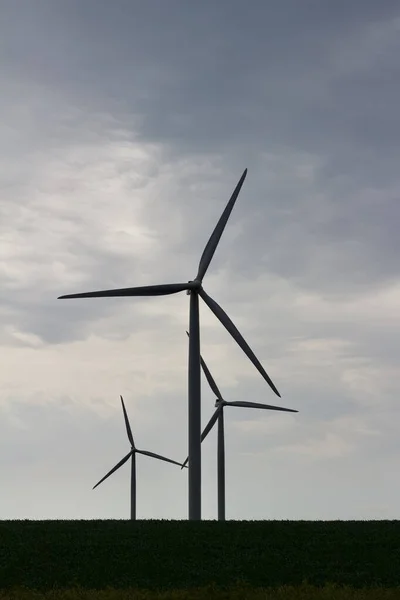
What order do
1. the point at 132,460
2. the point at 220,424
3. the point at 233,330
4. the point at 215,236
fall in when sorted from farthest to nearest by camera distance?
the point at 132,460 → the point at 220,424 → the point at 215,236 → the point at 233,330

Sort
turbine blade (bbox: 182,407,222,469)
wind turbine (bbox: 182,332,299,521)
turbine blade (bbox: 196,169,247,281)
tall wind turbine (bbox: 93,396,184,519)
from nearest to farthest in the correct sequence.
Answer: turbine blade (bbox: 196,169,247,281) → wind turbine (bbox: 182,332,299,521) → turbine blade (bbox: 182,407,222,469) → tall wind turbine (bbox: 93,396,184,519)

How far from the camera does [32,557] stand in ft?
128

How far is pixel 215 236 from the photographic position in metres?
65.9

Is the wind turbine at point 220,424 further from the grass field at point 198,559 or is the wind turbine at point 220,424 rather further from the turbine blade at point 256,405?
the grass field at point 198,559

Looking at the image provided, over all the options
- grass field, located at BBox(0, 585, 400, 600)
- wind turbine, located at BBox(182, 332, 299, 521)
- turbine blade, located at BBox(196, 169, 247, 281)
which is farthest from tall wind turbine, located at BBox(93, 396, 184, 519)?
grass field, located at BBox(0, 585, 400, 600)

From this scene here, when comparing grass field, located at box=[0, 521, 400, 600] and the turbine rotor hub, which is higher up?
the turbine rotor hub

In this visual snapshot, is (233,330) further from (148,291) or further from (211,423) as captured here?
(211,423)

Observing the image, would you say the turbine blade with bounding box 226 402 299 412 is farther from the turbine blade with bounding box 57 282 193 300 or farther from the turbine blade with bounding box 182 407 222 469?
the turbine blade with bounding box 57 282 193 300

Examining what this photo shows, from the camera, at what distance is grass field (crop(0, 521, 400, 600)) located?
32.7 metres

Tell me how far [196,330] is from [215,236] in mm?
8584

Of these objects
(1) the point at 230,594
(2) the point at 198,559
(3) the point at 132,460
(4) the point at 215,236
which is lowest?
(1) the point at 230,594

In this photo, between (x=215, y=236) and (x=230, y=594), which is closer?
(x=230, y=594)

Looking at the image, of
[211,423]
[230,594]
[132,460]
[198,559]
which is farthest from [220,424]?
[230,594]

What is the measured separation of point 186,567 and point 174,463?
56.8m
